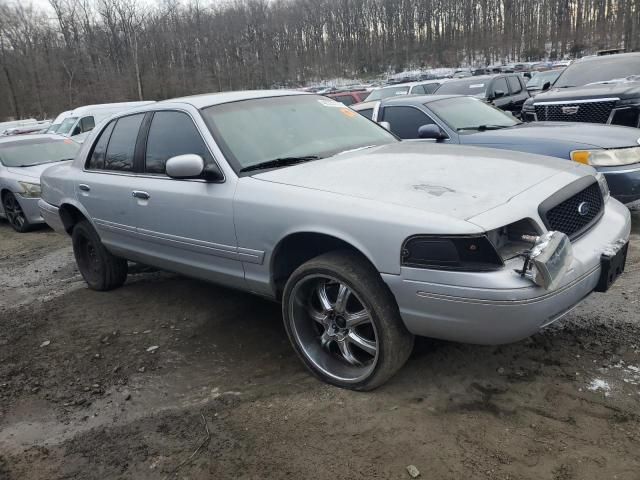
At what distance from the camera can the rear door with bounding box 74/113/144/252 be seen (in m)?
4.15

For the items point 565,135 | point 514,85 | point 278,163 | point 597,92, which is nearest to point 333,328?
point 278,163

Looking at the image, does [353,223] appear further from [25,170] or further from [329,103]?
[25,170]

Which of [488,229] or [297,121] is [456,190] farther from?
[297,121]

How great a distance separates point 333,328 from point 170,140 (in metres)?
1.90

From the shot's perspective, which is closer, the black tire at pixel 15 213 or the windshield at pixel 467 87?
the black tire at pixel 15 213

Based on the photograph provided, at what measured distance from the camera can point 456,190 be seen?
268cm

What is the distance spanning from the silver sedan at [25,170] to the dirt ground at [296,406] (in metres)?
4.69

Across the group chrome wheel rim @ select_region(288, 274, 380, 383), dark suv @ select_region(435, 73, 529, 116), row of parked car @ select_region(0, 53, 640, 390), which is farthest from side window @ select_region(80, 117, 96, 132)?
chrome wheel rim @ select_region(288, 274, 380, 383)

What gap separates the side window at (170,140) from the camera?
3575 mm

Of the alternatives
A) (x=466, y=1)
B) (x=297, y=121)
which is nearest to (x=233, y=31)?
(x=466, y=1)

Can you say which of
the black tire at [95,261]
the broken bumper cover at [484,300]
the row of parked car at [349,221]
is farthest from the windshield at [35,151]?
the broken bumper cover at [484,300]

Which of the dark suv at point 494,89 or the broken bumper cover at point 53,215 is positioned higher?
the dark suv at point 494,89

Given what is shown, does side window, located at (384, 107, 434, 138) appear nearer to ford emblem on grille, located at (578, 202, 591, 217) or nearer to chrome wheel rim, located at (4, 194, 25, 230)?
ford emblem on grille, located at (578, 202, 591, 217)

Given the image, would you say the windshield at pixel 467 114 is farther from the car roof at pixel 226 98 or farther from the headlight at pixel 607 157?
the car roof at pixel 226 98
